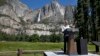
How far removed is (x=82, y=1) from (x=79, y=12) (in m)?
2.84

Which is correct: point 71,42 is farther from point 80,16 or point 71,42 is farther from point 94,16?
point 80,16

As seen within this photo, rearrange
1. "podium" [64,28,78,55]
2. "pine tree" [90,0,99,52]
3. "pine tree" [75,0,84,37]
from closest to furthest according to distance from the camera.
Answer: "podium" [64,28,78,55], "pine tree" [90,0,99,52], "pine tree" [75,0,84,37]

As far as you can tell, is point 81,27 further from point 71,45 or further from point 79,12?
point 71,45

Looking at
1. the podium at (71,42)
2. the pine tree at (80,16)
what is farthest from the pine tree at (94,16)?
the podium at (71,42)

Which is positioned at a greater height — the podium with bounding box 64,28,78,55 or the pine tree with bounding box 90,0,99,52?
the pine tree with bounding box 90,0,99,52

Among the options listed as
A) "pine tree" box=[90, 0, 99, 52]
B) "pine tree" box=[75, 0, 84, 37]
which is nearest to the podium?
"pine tree" box=[90, 0, 99, 52]

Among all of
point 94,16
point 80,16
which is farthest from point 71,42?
point 80,16

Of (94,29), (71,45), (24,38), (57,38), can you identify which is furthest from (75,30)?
(24,38)

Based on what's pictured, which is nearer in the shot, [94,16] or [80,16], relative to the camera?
[94,16]

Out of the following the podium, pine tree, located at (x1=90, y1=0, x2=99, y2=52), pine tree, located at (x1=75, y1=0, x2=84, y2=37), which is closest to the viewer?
the podium

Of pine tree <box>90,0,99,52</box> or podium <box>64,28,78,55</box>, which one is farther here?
pine tree <box>90,0,99,52</box>

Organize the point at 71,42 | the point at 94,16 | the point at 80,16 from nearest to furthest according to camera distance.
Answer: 1. the point at 71,42
2. the point at 94,16
3. the point at 80,16

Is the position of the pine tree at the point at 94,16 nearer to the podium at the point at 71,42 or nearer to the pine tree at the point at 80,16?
the pine tree at the point at 80,16

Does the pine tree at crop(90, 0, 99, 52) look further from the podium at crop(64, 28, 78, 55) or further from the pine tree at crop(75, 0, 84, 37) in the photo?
the podium at crop(64, 28, 78, 55)
